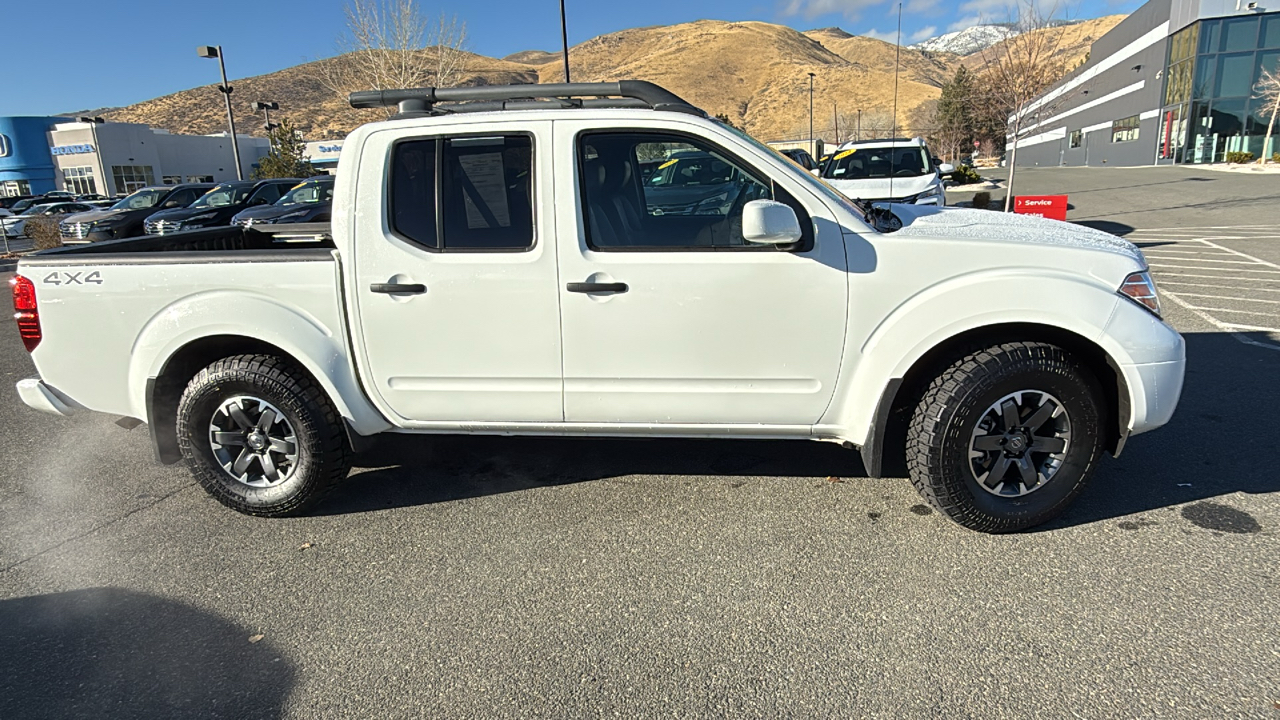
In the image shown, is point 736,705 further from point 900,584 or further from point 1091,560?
point 1091,560

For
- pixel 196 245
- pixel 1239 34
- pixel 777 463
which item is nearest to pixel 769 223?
pixel 777 463

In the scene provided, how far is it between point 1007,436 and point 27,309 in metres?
4.69

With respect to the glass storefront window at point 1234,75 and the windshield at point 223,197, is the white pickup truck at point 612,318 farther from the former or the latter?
the glass storefront window at point 1234,75

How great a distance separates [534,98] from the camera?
367 centimetres

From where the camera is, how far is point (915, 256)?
10.5 ft

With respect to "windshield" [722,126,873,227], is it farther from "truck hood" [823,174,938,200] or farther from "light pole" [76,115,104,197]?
"light pole" [76,115,104,197]

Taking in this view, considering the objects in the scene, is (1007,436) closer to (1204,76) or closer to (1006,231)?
(1006,231)

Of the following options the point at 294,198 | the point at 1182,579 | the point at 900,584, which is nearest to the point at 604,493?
the point at 900,584

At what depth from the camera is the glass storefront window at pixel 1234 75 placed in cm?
3534

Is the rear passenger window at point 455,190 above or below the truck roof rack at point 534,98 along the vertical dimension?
below

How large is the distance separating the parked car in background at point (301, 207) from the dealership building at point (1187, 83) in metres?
25.5

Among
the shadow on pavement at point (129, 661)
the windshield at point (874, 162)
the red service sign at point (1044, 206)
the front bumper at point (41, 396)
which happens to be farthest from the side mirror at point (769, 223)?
the red service sign at point (1044, 206)

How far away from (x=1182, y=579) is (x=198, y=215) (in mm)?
20164

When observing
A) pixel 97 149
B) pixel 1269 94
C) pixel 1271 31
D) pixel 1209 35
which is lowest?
pixel 1269 94
